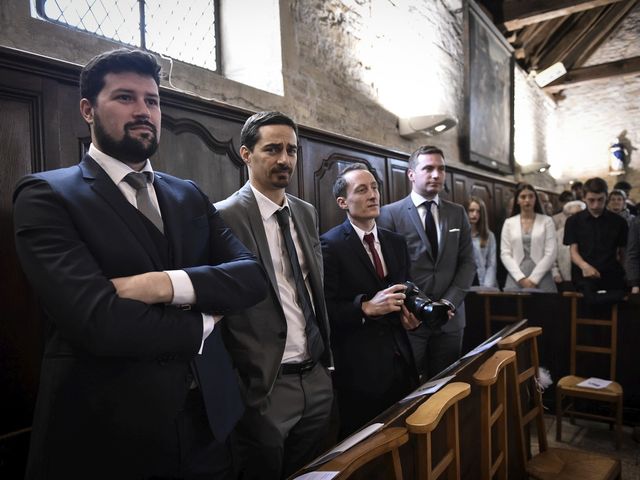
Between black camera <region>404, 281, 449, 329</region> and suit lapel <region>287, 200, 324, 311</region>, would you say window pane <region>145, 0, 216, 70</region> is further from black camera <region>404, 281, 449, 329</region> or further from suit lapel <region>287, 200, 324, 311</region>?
black camera <region>404, 281, 449, 329</region>

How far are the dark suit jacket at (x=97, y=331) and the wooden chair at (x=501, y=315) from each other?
3.00m

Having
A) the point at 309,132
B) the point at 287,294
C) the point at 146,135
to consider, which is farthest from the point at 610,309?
the point at 146,135

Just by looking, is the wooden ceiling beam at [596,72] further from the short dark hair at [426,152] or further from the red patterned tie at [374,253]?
the red patterned tie at [374,253]

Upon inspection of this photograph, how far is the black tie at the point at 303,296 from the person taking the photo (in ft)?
5.85

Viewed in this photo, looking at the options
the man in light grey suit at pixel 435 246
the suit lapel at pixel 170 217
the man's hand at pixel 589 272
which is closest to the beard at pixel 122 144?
the suit lapel at pixel 170 217

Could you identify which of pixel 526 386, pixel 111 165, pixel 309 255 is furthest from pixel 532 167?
pixel 111 165

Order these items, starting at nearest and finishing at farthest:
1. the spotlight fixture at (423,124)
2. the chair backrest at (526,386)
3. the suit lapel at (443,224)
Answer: the chair backrest at (526,386)
the suit lapel at (443,224)
the spotlight fixture at (423,124)

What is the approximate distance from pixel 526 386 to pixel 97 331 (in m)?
2.06

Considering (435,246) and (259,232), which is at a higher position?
(259,232)

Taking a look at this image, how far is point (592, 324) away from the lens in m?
3.46

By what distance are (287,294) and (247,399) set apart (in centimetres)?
39

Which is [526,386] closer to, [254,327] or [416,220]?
[416,220]

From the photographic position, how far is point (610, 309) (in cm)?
339

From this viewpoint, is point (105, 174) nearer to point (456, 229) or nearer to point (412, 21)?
point (456, 229)
